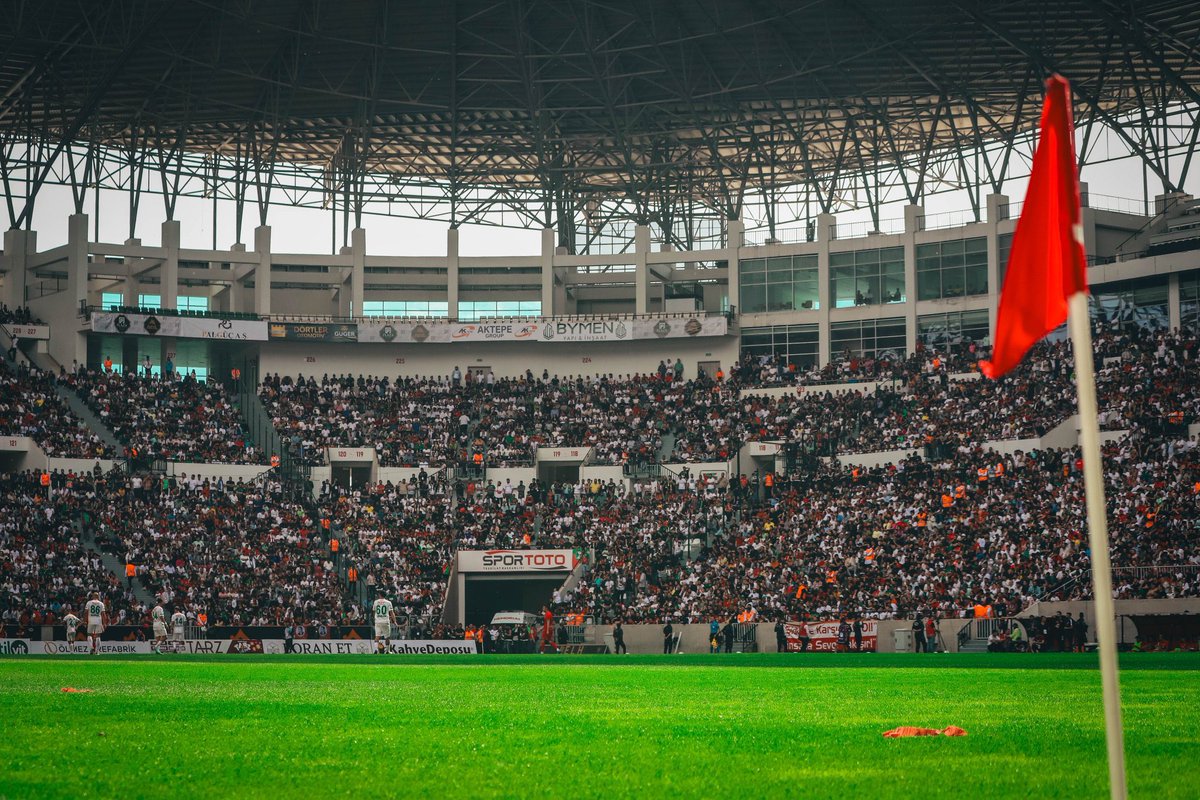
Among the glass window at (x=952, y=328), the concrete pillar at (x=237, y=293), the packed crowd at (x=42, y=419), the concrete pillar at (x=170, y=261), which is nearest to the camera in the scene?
the packed crowd at (x=42, y=419)

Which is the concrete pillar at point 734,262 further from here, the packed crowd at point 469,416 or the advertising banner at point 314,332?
A: the advertising banner at point 314,332

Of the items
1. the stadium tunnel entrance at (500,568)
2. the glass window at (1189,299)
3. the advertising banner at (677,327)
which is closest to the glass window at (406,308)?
the advertising banner at (677,327)

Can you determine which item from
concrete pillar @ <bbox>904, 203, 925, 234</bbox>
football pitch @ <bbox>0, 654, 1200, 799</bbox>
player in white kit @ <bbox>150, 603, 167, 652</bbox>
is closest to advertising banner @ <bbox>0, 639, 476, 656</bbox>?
player in white kit @ <bbox>150, 603, 167, 652</bbox>

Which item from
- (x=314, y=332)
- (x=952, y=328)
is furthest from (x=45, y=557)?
(x=952, y=328)

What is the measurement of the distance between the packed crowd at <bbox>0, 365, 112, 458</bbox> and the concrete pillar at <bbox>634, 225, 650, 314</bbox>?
1289 inches

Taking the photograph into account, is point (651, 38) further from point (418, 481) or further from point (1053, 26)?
point (418, 481)

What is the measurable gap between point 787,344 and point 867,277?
6153 mm

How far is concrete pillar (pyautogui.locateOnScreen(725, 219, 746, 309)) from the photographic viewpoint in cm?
8562

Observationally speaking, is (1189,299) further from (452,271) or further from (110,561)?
(110,561)

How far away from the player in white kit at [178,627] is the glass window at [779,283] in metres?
41.6

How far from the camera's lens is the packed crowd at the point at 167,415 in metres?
72.0

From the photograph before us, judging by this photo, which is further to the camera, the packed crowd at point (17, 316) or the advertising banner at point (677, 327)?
the advertising banner at point (677, 327)

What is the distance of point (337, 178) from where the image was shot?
307 ft

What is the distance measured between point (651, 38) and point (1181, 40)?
27535 mm
